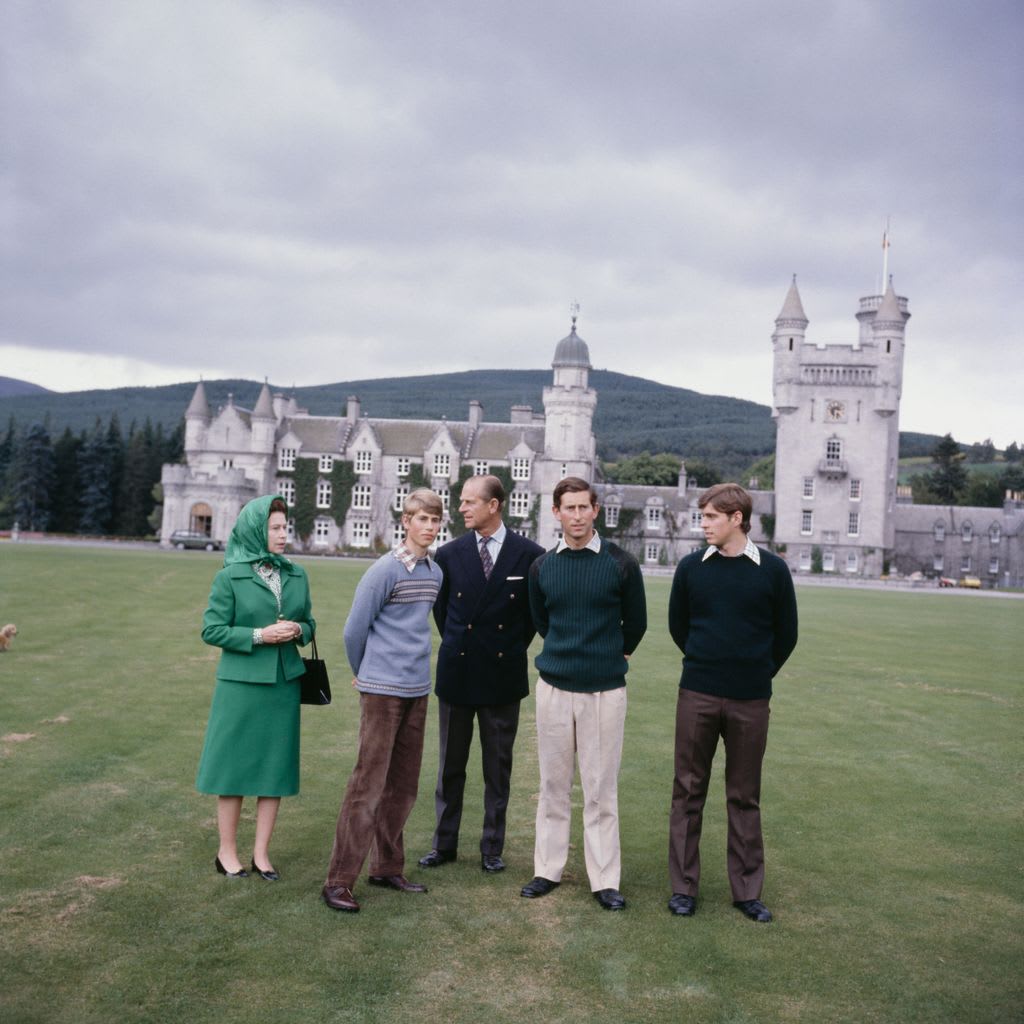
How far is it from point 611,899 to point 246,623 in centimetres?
282

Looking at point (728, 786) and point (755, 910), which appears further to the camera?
point (728, 786)

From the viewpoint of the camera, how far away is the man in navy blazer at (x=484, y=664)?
7.38 metres

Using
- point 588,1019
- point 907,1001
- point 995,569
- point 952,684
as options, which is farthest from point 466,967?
point 995,569

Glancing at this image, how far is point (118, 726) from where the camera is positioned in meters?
10.9

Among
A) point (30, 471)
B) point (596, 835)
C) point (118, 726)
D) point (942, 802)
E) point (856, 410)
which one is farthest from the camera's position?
point (30, 471)

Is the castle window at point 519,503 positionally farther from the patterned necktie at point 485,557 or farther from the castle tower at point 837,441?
the patterned necktie at point 485,557

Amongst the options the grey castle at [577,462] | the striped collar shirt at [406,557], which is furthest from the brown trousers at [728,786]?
the grey castle at [577,462]

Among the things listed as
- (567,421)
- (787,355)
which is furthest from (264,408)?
(787,355)

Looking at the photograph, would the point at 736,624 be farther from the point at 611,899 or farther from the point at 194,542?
the point at 194,542

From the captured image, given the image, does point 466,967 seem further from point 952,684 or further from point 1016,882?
point 952,684

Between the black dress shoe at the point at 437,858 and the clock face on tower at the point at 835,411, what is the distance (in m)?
70.5

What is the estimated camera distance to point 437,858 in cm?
733

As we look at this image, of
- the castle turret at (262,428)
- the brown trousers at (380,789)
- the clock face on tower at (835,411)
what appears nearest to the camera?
the brown trousers at (380,789)

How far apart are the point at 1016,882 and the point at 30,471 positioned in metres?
82.8
